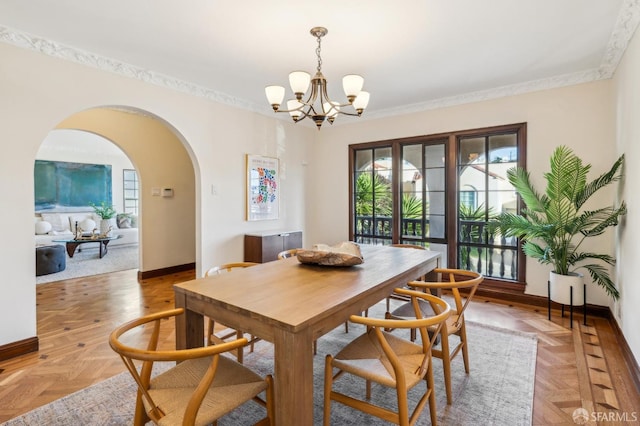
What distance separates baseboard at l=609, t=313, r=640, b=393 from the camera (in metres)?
2.26

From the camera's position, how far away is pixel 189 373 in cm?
156

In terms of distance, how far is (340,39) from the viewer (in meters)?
2.76

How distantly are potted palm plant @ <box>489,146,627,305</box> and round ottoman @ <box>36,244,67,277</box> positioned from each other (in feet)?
21.6

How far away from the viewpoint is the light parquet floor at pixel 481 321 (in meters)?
2.05

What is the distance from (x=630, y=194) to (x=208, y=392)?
11.1ft

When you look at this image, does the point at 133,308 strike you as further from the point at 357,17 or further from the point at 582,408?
the point at 582,408

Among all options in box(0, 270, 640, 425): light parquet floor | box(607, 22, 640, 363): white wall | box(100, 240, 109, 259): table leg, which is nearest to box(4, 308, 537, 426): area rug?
box(0, 270, 640, 425): light parquet floor

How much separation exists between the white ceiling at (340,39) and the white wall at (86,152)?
5.39 m

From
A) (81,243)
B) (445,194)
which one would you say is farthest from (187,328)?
(81,243)

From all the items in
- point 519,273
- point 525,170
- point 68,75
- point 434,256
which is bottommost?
point 519,273

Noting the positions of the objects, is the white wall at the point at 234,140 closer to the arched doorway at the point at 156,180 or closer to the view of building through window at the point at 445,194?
the view of building through window at the point at 445,194

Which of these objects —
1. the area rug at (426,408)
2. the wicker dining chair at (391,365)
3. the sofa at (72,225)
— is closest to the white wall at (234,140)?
the area rug at (426,408)

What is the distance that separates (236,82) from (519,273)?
13.3 ft

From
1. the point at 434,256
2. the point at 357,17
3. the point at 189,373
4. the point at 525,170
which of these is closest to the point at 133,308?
the point at 189,373
